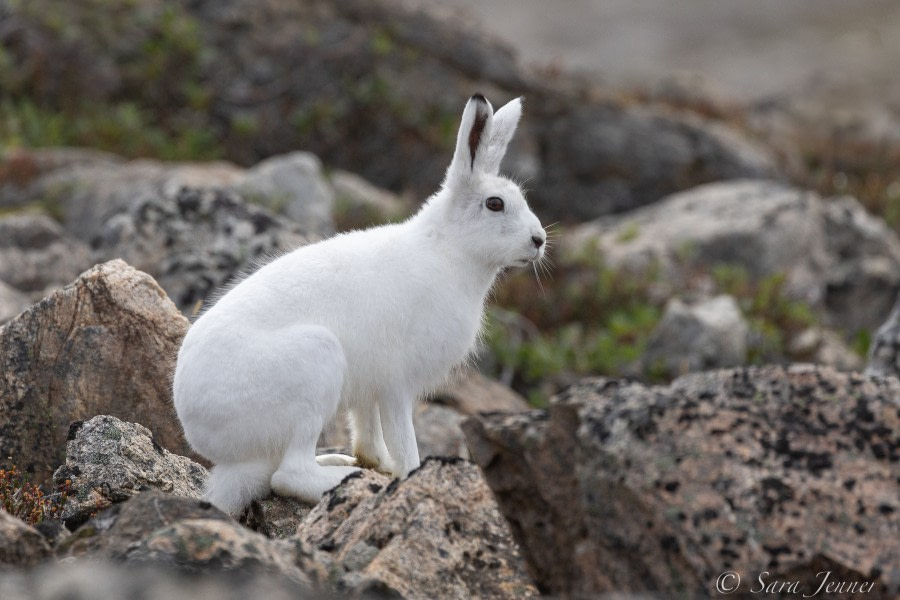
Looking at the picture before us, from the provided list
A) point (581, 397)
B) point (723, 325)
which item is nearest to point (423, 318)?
point (581, 397)

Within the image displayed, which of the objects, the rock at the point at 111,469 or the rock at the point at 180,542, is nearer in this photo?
the rock at the point at 180,542

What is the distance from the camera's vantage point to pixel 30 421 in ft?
25.2

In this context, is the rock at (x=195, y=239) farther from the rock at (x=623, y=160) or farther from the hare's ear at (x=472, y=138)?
the rock at (x=623, y=160)

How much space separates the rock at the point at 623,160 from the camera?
21.4 m

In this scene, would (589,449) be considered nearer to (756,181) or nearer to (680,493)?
(680,493)

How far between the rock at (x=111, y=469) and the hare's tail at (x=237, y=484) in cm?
25

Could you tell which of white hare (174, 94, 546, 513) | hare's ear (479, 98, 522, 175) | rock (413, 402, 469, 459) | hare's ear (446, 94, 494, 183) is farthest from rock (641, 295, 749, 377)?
hare's ear (446, 94, 494, 183)

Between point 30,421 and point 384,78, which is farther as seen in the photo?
point 384,78

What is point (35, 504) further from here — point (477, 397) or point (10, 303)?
point (477, 397)

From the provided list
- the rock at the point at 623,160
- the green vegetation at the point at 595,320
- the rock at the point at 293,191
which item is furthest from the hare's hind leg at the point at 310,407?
the rock at the point at 623,160

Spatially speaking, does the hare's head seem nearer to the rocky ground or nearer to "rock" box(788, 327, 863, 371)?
the rocky ground

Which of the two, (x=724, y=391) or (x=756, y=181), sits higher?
(x=724, y=391)

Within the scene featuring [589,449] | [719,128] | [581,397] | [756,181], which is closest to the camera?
[589,449]

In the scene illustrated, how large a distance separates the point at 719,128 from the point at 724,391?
59.0 feet
